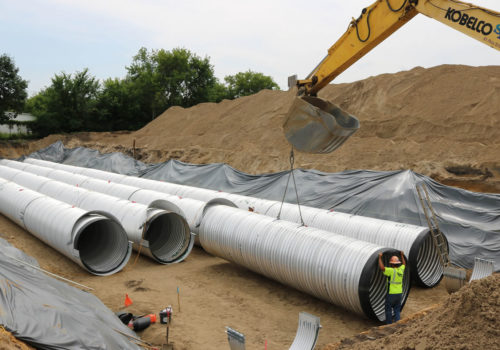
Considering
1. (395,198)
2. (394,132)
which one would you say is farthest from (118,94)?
(395,198)

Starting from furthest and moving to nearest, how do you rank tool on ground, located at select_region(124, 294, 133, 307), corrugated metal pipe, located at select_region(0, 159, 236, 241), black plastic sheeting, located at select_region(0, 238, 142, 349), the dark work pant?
1. corrugated metal pipe, located at select_region(0, 159, 236, 241)
2. tool on ground, located at select_region(124, 294, 133, 307)
3. the dark work pant
4. black plastic sheeting, located at select_region(0, 238, 142, 349)

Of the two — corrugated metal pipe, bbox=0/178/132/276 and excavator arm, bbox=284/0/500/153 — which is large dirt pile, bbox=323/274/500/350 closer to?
excavator arm, bbox=284/0/500/153

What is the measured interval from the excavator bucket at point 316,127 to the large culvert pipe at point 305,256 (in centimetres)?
211

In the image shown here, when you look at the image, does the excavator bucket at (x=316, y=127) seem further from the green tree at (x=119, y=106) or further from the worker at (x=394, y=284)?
the green tree at (x=119, y=106)

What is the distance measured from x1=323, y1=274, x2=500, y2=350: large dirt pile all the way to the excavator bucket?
3277mm

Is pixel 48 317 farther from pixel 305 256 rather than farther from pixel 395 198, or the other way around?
pixel 395 198

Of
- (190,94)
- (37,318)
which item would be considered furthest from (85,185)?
(190,94)

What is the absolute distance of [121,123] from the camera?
155 feet

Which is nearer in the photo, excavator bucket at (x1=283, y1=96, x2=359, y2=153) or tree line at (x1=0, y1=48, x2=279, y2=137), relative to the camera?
excavator bucket at (x1=283, y1=96, x2=359, y2=153)

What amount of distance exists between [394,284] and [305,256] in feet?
6.13

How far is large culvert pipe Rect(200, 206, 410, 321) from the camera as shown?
7.65 m

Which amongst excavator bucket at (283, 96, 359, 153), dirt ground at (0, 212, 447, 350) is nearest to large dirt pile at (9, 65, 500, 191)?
dirt ground at (0, 212, 447, 350)

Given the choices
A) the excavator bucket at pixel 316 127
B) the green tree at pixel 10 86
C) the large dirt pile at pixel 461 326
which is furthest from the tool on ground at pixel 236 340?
the green tree at pixel 10 86

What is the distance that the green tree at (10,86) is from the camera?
38031 mm
